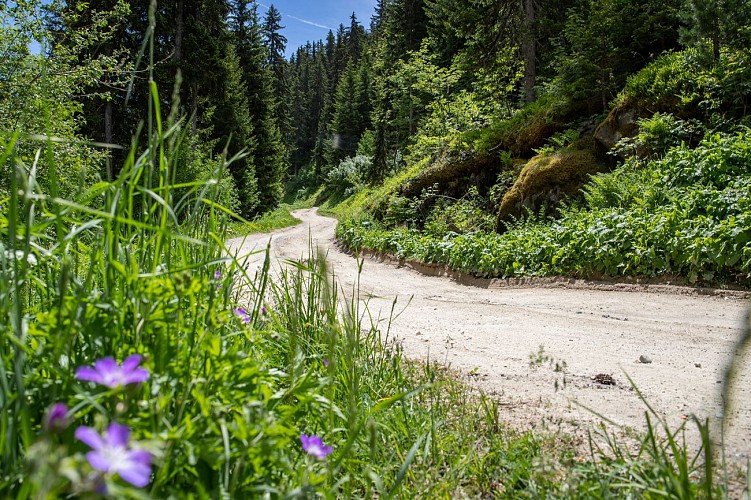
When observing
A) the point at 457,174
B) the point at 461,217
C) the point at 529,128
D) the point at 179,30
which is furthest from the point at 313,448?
the point at 179,30

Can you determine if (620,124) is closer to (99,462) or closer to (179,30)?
(99,462)

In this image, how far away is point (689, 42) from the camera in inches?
364

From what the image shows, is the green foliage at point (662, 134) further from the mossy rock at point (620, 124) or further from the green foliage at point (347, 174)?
the green foliage at point (347, 174)

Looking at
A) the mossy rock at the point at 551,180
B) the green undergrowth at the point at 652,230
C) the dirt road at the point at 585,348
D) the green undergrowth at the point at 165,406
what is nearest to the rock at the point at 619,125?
the mossy rock at the point at 551,180

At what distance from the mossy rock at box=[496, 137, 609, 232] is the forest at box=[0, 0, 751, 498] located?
2.1 inches

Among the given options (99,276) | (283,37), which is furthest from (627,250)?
(283,37)

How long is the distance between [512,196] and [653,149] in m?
3.22

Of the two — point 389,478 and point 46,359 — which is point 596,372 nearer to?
point 389,478

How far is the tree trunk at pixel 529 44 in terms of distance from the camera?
47.6 feet

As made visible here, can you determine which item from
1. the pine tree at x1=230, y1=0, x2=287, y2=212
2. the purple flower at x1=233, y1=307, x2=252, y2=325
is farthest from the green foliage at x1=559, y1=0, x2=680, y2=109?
the pine tree at x1=230, y1=0, x2=287, y2=212

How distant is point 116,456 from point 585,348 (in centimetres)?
383

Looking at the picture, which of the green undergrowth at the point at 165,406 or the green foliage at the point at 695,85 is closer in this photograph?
the green undergrowth at the point at 165,406

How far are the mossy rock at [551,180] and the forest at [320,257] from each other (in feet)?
0.17

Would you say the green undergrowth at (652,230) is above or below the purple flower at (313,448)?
above
